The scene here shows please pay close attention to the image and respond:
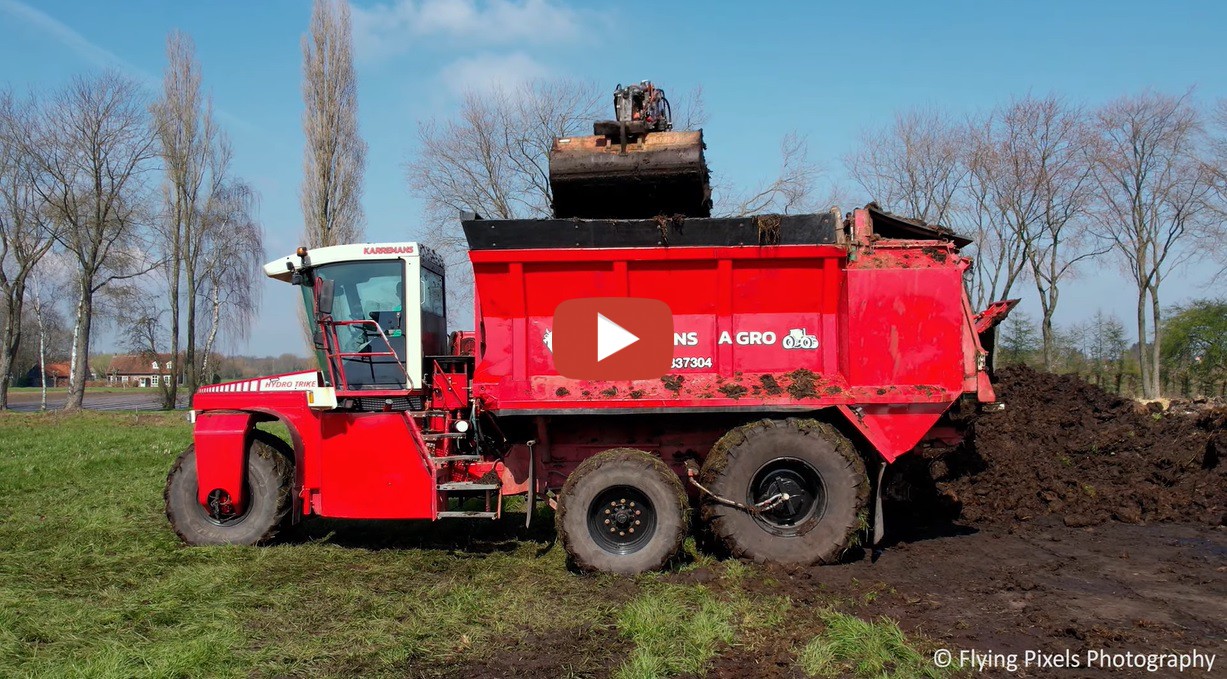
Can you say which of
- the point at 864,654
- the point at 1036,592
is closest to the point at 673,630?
the point at 864,654

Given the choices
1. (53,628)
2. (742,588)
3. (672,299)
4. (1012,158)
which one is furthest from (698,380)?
(1012,158)

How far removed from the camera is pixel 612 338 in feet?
21.2

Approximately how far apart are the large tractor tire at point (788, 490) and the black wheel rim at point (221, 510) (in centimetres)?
440

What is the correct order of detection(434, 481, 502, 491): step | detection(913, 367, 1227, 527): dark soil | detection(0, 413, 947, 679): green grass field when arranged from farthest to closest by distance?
detection(913, 367, 1227, 527): dark soil < detection(434, 481, 502, 491): step < detection(0, 413, 947, 679): green grass field

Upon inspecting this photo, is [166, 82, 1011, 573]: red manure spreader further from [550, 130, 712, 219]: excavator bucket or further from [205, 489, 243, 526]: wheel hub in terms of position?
[205, 489, 243, 526]: wheel hub

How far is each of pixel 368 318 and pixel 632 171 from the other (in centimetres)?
278

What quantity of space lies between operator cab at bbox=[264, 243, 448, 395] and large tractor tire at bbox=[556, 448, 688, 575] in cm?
194

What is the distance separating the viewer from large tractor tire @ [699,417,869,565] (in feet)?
20.6

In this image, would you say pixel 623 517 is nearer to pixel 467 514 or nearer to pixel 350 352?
pixel 467 514

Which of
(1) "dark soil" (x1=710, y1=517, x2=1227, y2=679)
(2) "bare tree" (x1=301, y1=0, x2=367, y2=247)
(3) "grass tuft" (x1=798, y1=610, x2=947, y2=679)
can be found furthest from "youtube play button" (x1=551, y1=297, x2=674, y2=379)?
(2) "bare tree" (x1=301, y1=0, x2=367, y2=247)

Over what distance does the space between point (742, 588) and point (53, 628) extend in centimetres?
461

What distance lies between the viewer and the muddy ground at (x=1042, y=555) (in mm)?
4621

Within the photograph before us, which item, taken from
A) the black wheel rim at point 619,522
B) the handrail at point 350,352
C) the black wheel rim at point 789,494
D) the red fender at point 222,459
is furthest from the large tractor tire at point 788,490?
the red fender at point 222,459

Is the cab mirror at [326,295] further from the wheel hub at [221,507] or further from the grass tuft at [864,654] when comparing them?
the grass tuft at [864,654]
